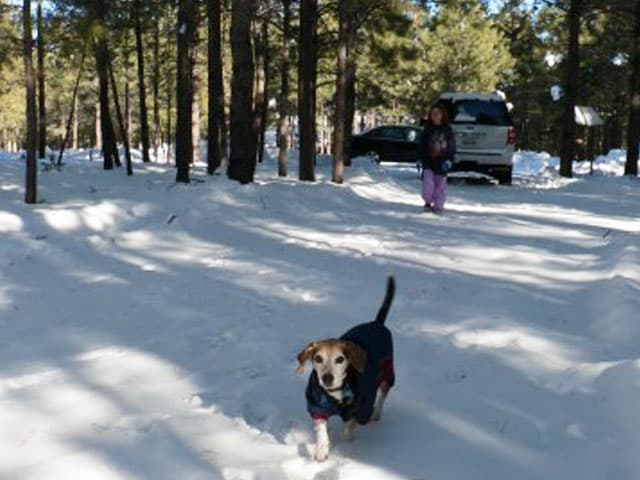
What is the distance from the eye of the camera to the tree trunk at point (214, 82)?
17141 millimetres

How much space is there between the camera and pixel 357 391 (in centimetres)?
353

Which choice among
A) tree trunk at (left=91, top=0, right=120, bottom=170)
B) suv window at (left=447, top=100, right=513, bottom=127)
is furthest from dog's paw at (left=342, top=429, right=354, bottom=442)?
suv window at (left=447, top=100, right=513, bottom=127)

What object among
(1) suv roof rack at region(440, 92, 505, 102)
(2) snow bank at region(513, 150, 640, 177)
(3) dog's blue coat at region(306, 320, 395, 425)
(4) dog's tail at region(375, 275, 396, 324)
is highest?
(1) suv roof rack at region(440, 92, 505, 102)

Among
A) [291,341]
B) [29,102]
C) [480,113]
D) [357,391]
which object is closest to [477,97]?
[480,113]

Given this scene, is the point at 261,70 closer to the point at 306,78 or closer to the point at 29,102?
the point at 306,78

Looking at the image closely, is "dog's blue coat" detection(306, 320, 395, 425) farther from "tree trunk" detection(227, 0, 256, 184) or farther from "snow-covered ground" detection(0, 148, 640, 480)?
"tree trunk" detection(227, 0, 256, 184)

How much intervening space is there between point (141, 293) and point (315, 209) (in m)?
5.85

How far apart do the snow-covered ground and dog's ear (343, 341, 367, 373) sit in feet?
1.56

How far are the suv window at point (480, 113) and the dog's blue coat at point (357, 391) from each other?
15.3 m

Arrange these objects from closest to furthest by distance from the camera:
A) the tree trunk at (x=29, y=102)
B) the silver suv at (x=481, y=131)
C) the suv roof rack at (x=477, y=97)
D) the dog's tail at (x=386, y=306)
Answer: the dog's tail at (x=386, y=306) → the tree trunk at (x=29, y=102) → the silver suv at (x=481, y=131) → the suv roof rack at (x=477, y=97)

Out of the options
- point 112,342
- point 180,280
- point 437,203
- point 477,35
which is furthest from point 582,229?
point 477,35

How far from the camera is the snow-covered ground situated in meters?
3.59

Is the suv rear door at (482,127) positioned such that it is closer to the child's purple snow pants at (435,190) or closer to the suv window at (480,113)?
the suv window at (480,113)

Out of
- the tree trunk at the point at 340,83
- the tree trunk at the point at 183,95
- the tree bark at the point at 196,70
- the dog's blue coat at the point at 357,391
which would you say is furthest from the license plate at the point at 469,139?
the dog's blue coat at the point at 357,391
